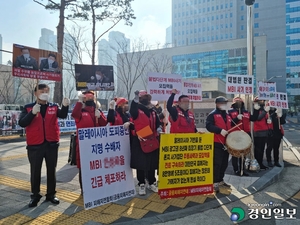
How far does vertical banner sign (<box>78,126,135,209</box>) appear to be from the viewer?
4.17 m

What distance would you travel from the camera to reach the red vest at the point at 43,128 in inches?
171

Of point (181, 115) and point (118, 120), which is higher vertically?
point (181, 115)

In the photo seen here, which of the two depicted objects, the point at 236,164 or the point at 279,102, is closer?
the point at 236,164

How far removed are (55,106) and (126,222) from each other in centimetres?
222

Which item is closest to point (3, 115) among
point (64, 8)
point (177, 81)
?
point (64, 8)

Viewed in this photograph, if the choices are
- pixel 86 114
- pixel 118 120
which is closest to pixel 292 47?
pixel 118 120

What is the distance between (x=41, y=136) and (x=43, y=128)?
13 cm

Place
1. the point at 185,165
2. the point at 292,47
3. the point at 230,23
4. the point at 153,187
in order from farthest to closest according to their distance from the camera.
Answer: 1. the point at 230,23
2. the point at 292,47
3. the point at 153,187
4. the point at 185,165

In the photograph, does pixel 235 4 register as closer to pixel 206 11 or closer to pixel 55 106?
pixel 206 11

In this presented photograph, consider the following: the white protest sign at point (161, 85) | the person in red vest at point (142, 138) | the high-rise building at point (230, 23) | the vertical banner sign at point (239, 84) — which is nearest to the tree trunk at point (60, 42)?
the white protest sign at point (161, 85)

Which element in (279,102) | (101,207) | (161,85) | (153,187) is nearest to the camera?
(101,207)

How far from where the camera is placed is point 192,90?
7473 mm

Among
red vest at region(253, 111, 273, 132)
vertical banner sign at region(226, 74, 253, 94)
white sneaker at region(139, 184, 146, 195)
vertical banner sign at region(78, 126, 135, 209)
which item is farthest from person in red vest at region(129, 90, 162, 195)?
red vest at region(253, 111, 273, 132)

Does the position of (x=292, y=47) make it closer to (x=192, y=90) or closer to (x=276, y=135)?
(x=276, y=135)
